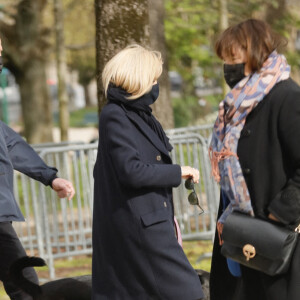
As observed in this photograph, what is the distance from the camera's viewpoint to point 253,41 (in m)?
3.67

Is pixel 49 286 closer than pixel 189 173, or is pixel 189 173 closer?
pixel 189 173

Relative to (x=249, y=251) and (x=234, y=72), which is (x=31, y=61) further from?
(x=249, y=251)

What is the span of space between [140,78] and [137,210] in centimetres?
63

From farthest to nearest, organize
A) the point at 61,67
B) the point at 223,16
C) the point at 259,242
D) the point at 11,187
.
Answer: the point at 61,67 < the point at 223,16 < the point at 11,187 < the point at 259,242

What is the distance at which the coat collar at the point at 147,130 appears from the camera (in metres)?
3.94

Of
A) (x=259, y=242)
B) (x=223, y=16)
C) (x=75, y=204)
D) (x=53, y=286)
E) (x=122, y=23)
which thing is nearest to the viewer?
(x=259, y=242)

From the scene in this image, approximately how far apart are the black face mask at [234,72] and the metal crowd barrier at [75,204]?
3.37 m

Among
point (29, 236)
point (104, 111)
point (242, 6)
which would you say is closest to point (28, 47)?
point (242, 6)

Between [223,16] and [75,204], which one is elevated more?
[223,16]

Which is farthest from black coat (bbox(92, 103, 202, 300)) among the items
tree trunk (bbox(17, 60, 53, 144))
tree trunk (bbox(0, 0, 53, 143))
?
tree trunk (bbox(17, 60, 53, 144))

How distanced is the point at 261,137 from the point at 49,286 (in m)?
1.63

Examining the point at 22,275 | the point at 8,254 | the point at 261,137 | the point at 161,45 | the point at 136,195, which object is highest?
the point at 161,45

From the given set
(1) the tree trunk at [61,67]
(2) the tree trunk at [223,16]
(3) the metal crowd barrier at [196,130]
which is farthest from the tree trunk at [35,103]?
(3) the metal crowd barrier at [196,130]

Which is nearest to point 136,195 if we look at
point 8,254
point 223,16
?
point 8,254
